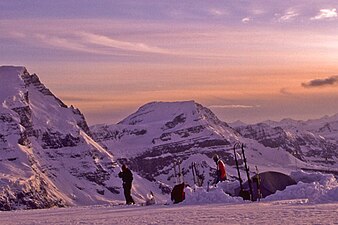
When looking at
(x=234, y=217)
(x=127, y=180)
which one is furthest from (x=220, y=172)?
(x=234, y=217)

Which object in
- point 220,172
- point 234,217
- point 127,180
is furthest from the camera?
point 220,172


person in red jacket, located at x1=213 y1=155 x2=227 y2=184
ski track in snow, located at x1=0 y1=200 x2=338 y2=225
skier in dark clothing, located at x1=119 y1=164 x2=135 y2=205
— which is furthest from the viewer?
person in red jacket, located at x1=213 y1=155 x2=227 y2=184

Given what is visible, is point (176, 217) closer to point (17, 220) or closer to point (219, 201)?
point (17, 220)

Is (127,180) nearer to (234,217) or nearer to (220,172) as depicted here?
(220,172)

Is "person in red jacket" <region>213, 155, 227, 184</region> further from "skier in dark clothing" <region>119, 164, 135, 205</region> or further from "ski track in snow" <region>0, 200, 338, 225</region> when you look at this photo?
"ski track in snow" <region>0, 200, 338, 225</region>

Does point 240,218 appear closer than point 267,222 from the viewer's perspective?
No

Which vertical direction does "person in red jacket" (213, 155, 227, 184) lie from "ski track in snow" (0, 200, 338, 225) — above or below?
below

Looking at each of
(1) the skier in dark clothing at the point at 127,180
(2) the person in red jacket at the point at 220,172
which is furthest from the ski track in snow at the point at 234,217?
(2) the person in red jacket at the point at 220,172

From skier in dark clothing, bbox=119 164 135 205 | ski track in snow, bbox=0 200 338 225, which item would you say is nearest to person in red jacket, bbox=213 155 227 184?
skier in dark clothing, bbox=119 164 135 205

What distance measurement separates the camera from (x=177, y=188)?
1093 inches

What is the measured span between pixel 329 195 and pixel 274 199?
126 inches

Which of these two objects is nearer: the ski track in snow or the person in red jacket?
the ski track in snow

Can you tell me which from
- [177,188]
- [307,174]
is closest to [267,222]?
[177,188]

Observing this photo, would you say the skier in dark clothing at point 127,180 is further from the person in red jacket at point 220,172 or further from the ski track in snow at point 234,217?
the ski track in snow at point 234,217
